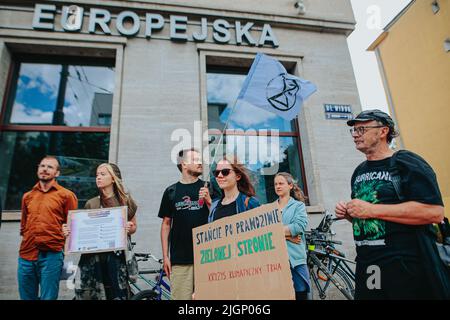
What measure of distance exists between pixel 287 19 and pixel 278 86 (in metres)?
4.36

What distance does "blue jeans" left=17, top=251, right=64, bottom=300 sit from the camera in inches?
135

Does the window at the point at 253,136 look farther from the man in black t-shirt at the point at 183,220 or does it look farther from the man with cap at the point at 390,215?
the man with cap at the point at 390,215

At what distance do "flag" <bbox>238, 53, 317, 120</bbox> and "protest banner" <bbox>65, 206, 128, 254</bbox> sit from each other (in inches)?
81.1

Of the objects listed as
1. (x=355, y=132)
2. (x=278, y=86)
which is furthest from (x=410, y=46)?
(x=355, y=132)

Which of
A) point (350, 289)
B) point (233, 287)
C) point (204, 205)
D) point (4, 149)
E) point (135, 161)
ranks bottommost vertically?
point (350, 289)

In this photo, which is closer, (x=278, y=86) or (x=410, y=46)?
(x=278, y=86)

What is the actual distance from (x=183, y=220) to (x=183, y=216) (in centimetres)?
5

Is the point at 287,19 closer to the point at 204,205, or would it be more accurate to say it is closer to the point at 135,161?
the point at 135,161

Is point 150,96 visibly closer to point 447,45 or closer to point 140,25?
point 140,25

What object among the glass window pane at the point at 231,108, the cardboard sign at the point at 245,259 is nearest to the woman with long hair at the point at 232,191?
the cardboard sign at the point at 245,259

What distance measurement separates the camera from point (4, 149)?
564 cm

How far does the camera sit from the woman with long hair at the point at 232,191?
9.76 feet

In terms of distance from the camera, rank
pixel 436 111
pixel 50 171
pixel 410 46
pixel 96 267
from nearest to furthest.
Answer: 1. pixel 96 267
2. pixel 50 171
3. pixel 436 111
4. pixel 410 46

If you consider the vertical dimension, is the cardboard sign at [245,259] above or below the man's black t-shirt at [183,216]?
below
